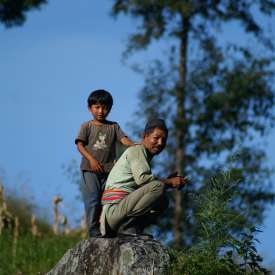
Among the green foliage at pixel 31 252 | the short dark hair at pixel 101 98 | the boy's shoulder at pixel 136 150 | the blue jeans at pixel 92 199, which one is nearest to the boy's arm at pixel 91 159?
the blue jeans at pixel 92 199

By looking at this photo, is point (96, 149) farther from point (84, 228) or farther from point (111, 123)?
point (84, 228)

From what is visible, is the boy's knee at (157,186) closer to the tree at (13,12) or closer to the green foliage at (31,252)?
the green foliage at (31,252)

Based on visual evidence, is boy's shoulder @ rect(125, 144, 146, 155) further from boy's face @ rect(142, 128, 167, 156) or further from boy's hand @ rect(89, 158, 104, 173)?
boy's hand @ rect(89, 158, 104, 173)

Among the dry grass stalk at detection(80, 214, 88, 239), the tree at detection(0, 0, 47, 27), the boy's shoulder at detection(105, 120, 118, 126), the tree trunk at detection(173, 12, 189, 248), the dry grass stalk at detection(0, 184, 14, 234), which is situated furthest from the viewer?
the tree trunk at detection(173, 12, 189, 248)

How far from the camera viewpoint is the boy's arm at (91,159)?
24.8ft

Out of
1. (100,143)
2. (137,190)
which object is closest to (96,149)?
(100,143)

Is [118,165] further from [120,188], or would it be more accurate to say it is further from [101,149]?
[101,149]

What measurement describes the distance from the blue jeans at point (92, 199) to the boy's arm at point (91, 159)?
111 millimetres

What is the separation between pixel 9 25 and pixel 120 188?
888 cm

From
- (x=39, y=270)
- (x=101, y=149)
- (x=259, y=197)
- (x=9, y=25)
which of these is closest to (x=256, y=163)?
(x=259, y=197)

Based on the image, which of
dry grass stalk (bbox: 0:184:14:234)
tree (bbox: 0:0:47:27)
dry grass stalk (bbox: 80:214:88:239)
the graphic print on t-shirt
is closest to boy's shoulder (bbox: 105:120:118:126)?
the graphic print on t-shirt

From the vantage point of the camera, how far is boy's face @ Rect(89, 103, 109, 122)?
7656 mm

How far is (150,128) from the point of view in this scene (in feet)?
22.4

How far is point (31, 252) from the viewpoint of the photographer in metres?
11.1
